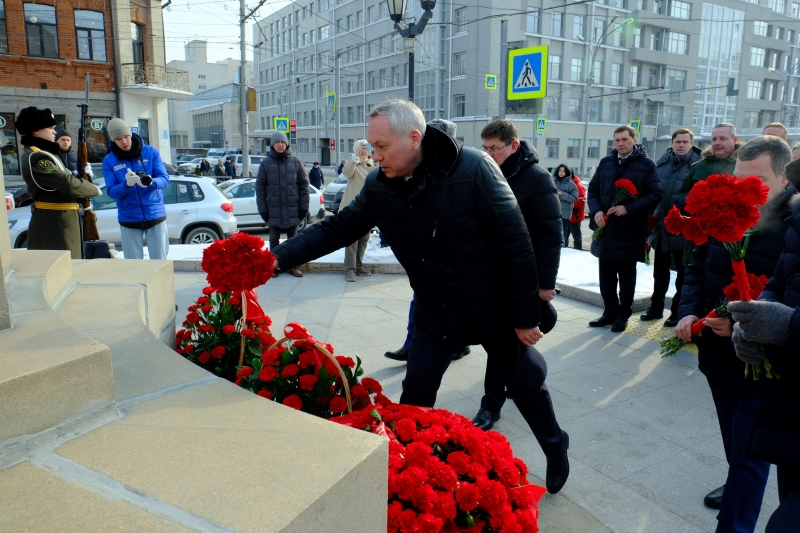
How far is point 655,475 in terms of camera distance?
3.35 m

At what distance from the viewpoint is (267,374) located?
2.55m

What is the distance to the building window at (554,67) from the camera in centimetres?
4881

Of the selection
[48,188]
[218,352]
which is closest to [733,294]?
[218,352]

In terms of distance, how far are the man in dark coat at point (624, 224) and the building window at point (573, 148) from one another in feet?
156

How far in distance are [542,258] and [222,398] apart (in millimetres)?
2086

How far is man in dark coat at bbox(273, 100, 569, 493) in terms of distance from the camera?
2.62 meters

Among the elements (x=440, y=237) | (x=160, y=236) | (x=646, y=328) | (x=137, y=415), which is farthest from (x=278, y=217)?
(x=137, y=415)

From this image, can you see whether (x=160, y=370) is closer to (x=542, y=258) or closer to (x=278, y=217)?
(x=542, y=258)

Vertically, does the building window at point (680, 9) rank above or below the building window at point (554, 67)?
above

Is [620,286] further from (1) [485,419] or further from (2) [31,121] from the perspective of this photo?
(2) [31,121]

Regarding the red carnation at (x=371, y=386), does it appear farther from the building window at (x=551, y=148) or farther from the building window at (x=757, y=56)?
the building window at (x=757, y=56)

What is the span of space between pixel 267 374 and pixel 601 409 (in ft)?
8.75

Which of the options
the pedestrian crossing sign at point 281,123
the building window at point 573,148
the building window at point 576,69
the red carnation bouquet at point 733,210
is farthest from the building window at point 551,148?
the red carnation bouquet at point 733,210

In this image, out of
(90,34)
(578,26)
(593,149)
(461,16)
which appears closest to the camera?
(90,34)
